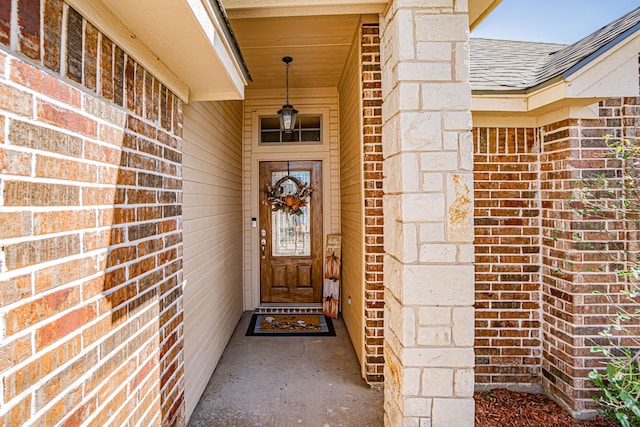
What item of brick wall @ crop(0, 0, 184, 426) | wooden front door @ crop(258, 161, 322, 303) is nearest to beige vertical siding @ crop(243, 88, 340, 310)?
wooden front door @ crop(258, 161, 322, 303)

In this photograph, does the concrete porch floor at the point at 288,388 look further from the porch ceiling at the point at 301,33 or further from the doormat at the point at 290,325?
the porch ceiling at the point at 301,33

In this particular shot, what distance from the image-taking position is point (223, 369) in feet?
9.66

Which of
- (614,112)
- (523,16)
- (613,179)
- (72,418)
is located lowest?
(72,418)

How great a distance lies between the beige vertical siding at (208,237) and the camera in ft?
7.43

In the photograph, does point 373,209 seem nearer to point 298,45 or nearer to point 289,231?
point 298,45

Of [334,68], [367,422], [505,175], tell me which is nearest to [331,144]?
[334,68]

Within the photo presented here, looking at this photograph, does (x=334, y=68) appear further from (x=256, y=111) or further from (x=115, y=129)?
(x=115, y=129)

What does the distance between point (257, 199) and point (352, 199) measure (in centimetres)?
177

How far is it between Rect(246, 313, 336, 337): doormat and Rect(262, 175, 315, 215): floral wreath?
146cm

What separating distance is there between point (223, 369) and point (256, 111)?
11.1 feet

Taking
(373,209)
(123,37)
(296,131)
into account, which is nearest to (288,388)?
(373,209)

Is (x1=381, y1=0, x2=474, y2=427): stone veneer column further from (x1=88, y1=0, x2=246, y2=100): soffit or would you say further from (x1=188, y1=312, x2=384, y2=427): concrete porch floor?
(x1=188, y1=312, x2=384, y2=427): concrete porch floor

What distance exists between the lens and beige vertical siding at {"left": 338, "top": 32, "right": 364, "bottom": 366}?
2939mm

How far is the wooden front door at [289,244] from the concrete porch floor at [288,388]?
3.80 ft
